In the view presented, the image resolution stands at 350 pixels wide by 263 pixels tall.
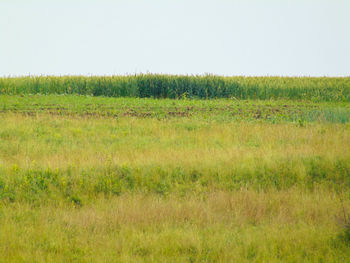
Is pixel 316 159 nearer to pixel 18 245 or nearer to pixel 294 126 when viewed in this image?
pixel 294 126

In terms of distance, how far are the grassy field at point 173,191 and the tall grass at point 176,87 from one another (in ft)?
52.8

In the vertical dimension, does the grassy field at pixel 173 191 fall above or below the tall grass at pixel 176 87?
below

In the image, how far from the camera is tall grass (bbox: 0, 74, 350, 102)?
32750mm

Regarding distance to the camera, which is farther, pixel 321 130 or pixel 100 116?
pixel 100 116

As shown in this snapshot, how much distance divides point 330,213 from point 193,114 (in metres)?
13.0

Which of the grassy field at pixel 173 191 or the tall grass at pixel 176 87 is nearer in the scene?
the grassy field at pixel 173 191

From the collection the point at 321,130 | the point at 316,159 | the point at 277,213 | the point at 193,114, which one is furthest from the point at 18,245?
the point at 193,114

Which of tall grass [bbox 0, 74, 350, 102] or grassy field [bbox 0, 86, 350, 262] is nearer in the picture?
grassy field [bbox 0, 86, 350, 262]

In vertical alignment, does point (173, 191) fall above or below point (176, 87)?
below

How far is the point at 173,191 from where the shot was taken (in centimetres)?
948

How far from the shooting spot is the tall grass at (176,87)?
32.8 metres

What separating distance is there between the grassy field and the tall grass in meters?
16.1

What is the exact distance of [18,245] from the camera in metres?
6.46

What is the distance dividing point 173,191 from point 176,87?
24350 mm
